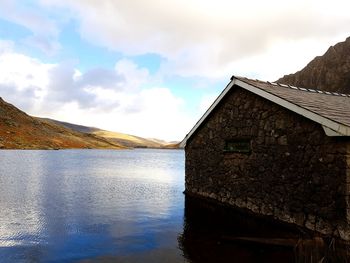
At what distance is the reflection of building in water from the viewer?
23.5 feet

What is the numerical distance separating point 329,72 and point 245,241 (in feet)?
536

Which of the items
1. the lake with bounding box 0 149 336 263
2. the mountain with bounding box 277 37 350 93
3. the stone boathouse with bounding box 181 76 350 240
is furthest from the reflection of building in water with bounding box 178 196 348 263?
the mountain with bounding box 277 37 350 93

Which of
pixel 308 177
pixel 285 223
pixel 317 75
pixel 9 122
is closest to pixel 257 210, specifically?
pixel 285 223

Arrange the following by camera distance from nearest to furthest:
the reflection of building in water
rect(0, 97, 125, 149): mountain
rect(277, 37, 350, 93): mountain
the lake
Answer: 1. the reflection of building in water
2. the lake
3. rect(0, 97, 125, 149): mountain
4. rect(277, 37, 350, 93): mountain

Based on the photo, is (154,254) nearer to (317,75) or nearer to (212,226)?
(212,226)

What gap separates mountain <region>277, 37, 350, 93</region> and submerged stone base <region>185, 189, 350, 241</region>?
5429 inches

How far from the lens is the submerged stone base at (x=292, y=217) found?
33.8 feet

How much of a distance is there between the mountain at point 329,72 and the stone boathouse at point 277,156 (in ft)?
448

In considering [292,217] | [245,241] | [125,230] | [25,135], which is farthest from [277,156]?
[25,135]

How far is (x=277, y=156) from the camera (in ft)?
42.8

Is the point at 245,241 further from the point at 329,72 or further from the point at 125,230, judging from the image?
the point at 329,72

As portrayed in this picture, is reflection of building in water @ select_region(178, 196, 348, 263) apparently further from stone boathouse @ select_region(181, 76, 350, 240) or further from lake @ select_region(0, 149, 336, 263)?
stone boathouse @ select_region(181, 76, 350, 240)

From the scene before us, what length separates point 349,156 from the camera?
10.1 metres

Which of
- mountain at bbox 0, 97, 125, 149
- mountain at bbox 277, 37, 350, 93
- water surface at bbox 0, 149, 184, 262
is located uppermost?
mountain at bbox 277, 37, 350, 93
